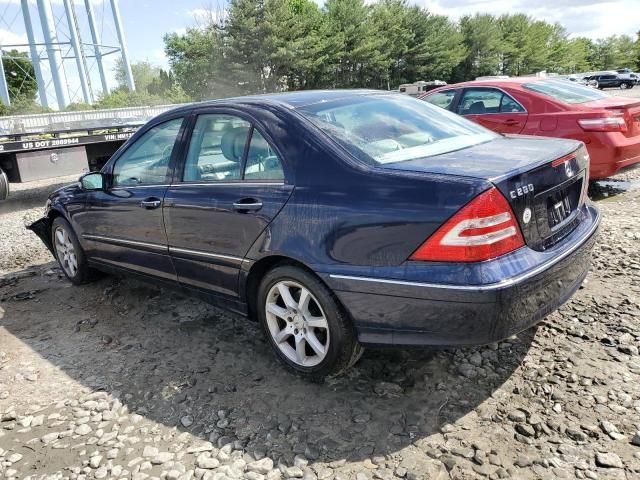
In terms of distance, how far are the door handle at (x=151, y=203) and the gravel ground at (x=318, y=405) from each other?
924mm

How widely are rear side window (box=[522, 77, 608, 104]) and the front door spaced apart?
4.97 m

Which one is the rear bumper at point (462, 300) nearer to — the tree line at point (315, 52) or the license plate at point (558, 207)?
the license plate at point (558, 207)

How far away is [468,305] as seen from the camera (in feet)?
7.61

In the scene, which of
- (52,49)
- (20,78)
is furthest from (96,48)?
(20,78)

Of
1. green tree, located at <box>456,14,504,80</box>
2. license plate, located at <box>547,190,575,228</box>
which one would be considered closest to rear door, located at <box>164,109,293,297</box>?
license plate, located at <box>547,190,575,228</box>

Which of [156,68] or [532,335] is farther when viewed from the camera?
[156,68]

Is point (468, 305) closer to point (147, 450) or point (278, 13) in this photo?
point (147, 450)

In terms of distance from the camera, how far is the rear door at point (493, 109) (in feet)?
22.0

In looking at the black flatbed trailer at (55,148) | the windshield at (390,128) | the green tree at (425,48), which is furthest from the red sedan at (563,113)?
the green tree at (425,48)

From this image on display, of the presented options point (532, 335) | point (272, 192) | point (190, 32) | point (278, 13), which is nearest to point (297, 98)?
point (272, 192)

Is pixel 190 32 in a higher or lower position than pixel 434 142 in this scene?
higher

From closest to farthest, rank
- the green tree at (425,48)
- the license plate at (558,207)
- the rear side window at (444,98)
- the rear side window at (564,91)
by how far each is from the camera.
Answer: the license plate at (558,207) → the rear side window at (564,91) → the rear side window at (444,98) → the green tree at (425,48)

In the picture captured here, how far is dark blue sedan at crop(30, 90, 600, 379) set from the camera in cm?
236

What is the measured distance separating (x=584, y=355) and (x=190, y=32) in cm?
5594
